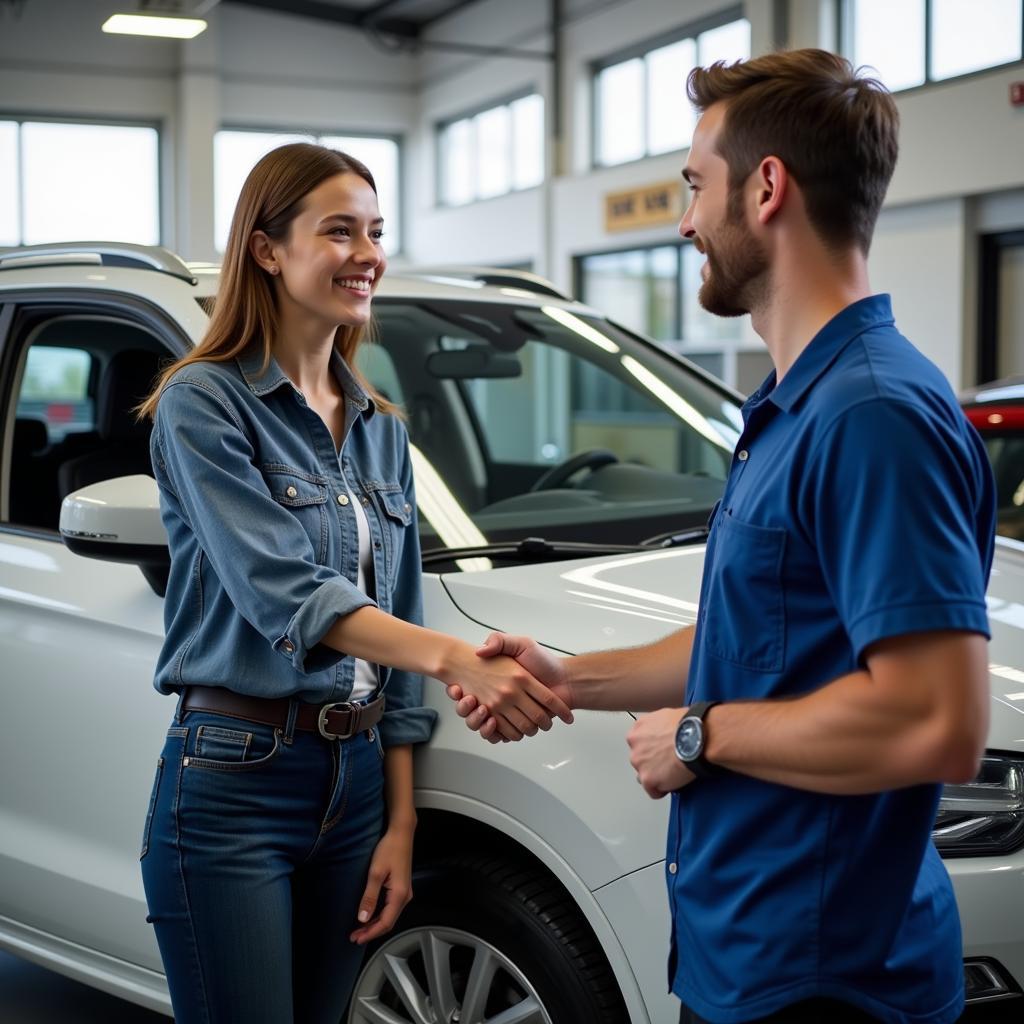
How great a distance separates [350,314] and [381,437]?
0.62 feet

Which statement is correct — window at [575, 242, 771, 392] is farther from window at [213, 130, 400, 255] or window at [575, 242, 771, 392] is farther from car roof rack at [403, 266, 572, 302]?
car roof rack at [403, 266, 572, 302]

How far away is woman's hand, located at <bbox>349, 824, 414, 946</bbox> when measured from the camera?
6.30 ft

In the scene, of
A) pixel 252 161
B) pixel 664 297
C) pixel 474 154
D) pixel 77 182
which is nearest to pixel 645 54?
pixel 664 297

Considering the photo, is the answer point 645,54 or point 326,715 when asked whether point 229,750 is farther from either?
point 645,54

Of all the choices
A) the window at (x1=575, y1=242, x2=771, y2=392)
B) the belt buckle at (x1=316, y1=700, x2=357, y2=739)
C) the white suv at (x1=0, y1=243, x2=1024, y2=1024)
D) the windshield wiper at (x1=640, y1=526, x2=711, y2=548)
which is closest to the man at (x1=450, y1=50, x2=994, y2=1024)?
the white suv at (x1=0, y1=243, x2=1024, y2=1024)

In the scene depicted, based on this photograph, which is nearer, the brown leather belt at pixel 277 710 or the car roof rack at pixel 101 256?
the brown leather belt at pixel 277 710

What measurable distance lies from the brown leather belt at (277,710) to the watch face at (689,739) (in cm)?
64

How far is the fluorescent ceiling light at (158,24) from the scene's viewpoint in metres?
8.54

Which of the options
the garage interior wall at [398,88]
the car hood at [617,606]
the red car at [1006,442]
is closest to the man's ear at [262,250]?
the car hood at [617,606]

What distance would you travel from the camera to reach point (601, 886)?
1.82 meters

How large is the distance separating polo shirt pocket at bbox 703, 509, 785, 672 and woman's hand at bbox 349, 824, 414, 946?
79cm

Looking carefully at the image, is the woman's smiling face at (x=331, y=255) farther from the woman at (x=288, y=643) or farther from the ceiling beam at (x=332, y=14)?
the ceiling beam at (x=332, y=14)

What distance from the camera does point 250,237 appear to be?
1.88 m

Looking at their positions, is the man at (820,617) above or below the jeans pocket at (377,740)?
above
